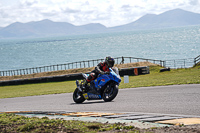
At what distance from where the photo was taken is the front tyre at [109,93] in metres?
11.8

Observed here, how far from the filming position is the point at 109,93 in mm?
12188

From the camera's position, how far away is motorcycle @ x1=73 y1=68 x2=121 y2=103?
11.8 metres

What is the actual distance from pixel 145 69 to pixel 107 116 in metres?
25.9

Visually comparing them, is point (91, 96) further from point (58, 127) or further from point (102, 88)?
point (58, 127)

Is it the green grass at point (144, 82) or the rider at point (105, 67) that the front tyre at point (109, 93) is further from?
the green grass at point (144, 82)

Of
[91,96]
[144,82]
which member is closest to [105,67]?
[91,96]

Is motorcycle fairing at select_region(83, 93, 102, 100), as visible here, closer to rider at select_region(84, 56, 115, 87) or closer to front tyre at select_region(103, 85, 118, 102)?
front tyre at select_region(103, 85, 118, 102)

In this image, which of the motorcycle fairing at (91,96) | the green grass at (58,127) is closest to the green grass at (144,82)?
the motorcycle fairing at (91,96)

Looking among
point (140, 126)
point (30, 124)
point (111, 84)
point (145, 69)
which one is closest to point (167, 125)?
point (140, 126)

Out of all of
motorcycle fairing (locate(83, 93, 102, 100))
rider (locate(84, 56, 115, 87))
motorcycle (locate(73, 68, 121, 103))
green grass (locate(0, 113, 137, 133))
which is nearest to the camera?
green grass (locate(0, 113, 137, 133))

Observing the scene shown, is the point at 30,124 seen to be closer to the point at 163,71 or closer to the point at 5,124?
the point at 5,124

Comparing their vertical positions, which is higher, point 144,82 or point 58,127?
point 58,127

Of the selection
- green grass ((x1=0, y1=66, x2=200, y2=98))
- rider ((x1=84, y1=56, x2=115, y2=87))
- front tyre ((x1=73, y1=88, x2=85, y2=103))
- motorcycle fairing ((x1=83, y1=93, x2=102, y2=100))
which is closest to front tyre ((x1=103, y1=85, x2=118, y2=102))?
motorcycle fairing ((x1=83, y1=93, x2=102, y2=100))

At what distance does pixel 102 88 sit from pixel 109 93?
1.03 ft
